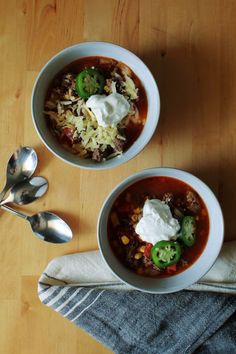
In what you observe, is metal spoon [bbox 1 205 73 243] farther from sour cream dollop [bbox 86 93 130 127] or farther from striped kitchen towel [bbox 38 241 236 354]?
sour cream dollop [bbox 86 93 130 127]

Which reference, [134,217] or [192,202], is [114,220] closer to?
[134,217]

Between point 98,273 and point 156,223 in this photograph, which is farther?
point 98,273

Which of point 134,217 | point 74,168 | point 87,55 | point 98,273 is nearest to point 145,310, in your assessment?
point 98,273

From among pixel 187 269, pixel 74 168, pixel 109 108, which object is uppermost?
pixel 109 108

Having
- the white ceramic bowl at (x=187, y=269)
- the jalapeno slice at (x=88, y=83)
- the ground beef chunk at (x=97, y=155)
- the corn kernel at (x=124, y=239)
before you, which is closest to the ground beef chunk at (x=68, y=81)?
the jalapeno slice at (x=88, y=83)

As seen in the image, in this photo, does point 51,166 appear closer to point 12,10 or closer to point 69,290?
point 69,290

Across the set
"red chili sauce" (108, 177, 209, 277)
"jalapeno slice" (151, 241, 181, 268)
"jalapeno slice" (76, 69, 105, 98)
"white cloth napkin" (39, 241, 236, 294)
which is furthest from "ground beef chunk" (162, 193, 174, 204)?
"jalapeno slice" (76, 69, 105, 98)

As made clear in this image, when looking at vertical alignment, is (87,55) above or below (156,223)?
above
